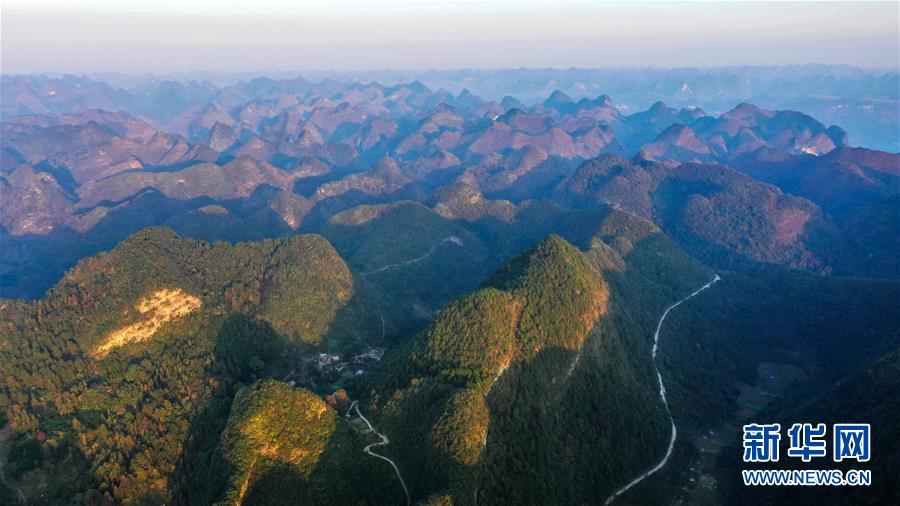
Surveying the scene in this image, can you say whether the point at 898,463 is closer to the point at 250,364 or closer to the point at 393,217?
the point at 250,364

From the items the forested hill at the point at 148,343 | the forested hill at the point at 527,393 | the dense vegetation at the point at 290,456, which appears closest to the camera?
the dense vegetation at the point at 290,456

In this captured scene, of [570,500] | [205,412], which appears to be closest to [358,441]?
[205,412]

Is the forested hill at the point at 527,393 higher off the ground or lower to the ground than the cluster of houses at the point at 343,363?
higher

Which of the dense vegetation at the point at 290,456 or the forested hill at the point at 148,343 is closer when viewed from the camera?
the dense vegetation at the point at 290,456

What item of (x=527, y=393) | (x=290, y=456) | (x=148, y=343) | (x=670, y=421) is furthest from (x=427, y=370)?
(x=148, y=343)

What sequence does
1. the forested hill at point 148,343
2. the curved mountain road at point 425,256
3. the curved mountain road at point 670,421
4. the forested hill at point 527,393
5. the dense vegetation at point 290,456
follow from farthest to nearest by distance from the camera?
1. the curved mountain road at point 425,256
2. the curved mountain road at point 670,421
3. the forested hill at point 527,393
4. the forested hill at point 148,343
5. the dense vegetation at point 290,456

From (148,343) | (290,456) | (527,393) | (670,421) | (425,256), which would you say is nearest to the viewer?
(290,456)

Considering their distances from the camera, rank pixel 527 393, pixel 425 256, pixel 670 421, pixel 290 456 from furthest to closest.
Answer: pixel 425 256, pixel 670 421, pixel 527 393, pixel 290 456

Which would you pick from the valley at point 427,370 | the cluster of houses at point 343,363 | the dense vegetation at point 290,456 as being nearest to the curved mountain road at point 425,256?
the valley at point 427,370

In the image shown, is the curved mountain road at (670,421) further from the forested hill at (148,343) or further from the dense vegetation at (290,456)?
the forested hill at (148,343)

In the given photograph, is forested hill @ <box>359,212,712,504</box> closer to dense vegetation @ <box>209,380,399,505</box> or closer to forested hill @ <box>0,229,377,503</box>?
dense vegetation @ <box>209,380,399,505</box>

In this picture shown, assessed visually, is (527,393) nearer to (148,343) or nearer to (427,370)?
(427,370)
